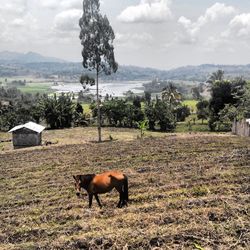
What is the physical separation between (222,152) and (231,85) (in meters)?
48.2

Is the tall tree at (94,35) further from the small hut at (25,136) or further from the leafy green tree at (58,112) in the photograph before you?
the leafy green tree at (58,112)

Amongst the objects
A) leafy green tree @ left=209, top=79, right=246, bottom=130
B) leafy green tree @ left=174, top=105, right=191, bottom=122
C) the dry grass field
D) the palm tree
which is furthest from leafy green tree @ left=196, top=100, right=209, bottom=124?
the dry grass field

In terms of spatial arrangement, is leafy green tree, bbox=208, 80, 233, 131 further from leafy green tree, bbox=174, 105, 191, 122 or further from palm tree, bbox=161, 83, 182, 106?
leafy green tree, bbox=174, 105, 191, 122

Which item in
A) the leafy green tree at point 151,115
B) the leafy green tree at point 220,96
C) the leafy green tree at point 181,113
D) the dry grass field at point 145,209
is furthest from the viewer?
the leafy green tree at point 181,113

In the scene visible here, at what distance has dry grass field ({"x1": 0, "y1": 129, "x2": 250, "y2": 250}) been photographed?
28.8ft

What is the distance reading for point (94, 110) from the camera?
7275cm

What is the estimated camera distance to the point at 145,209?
431 inches

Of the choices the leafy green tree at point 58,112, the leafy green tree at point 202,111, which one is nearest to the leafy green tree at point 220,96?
the leafy green tree at point 202,111

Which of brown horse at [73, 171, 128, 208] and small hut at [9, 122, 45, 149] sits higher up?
brown horse at [73, 171, 128, 208]

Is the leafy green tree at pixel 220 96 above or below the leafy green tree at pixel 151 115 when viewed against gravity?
above

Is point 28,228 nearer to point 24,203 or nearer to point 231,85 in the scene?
point 24,203

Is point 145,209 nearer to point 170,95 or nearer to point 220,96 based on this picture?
point 220,96

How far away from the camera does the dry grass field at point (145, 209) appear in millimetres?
8789

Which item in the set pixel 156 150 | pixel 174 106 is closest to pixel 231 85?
pixel 174 106
